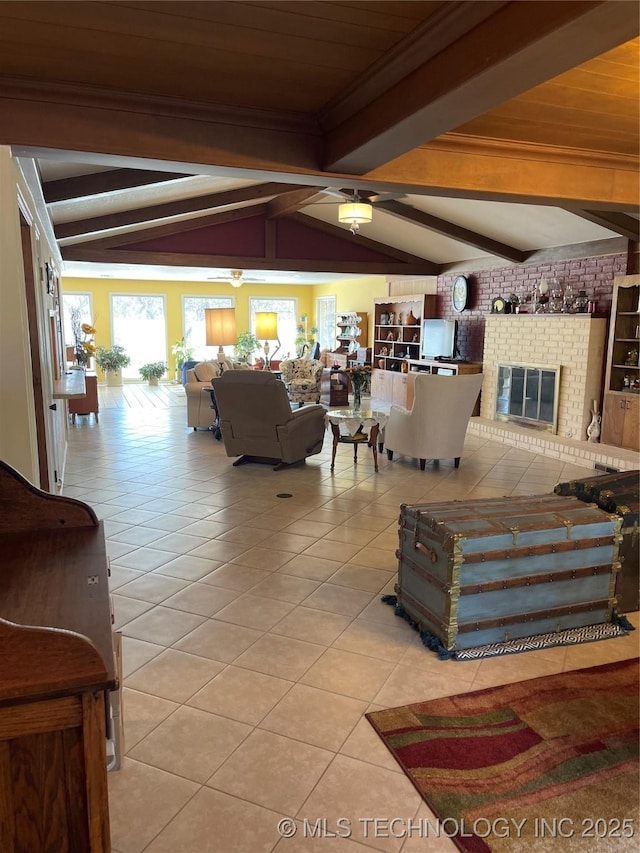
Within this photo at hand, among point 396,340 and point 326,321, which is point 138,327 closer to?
point 326,321

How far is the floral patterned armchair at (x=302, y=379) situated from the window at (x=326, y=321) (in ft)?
13.2

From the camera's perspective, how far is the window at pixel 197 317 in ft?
47.3

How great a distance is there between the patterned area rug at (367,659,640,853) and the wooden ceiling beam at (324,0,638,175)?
2.19 metres

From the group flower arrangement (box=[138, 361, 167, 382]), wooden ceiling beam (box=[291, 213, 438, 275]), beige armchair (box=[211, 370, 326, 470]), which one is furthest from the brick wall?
flower arrangement (box=[138, 361, 167, 382])

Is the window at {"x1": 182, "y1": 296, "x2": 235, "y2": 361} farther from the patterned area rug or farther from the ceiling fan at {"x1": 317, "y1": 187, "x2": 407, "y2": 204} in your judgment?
the patterned area rug

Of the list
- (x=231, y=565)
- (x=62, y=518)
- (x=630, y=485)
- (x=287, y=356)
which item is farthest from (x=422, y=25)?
(x=287, y=356)

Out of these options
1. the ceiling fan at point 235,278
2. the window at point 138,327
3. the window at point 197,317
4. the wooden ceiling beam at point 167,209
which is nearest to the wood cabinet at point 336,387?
the ceiling fan at point 235,278

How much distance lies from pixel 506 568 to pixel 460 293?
7.26 metres

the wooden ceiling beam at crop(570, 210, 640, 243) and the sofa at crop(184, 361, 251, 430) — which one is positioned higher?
the wooden ceiling beam at crop(570, 210, 640, 243)

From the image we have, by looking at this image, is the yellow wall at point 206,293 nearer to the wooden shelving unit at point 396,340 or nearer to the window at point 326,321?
the window at point 326,321

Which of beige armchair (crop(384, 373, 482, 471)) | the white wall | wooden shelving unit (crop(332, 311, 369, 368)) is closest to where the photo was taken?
the white wall

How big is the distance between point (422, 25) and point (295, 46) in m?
0.39

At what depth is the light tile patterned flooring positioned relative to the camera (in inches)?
73.0

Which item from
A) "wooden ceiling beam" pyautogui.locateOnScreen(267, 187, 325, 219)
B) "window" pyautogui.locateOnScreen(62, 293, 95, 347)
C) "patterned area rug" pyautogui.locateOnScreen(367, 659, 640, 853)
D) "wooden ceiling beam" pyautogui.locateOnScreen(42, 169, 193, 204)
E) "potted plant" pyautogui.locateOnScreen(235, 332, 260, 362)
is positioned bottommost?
"patterned area rug" pyautogui.locateOnScreen(367, 659, 640, 853)
